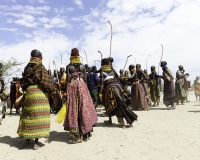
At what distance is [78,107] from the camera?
514cm

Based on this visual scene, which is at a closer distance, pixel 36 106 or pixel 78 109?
pixel 36 106

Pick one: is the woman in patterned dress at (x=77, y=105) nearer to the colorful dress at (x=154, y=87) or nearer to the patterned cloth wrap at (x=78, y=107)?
the patterned cloth wrap at (x=78, y=107)

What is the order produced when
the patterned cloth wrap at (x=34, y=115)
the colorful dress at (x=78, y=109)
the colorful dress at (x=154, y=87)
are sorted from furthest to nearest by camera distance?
the colorful dress at (x=154, y=87) < the colorful dress at (x=78, y=109) < the patterned cloth wrap at (x=34, y=115)

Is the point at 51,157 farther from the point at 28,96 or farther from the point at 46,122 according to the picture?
the point at 28,96

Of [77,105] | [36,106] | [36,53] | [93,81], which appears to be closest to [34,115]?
[36,106]

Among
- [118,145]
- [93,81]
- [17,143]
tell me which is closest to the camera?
[118,145]

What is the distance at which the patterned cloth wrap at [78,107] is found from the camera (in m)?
5.04

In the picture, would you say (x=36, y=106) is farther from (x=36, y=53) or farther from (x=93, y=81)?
(x=93, y=81)

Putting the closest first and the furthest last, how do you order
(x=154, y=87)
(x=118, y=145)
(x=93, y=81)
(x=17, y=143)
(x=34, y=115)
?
(x=34, y=115) → (x=118, y=145) → (x=17, y=143) → (x=93, y=81) → (x=154, y=87)

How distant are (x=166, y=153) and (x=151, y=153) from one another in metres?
0.30

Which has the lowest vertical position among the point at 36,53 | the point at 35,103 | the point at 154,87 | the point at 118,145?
the point at 118,145

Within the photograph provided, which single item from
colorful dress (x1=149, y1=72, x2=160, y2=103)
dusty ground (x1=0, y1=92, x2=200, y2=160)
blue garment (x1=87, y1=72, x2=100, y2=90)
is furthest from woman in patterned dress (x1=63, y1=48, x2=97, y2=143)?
colorful dress (x1=149, y1=72, x2=160, y2=103)

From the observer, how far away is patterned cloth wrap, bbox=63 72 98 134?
5043 millimetres

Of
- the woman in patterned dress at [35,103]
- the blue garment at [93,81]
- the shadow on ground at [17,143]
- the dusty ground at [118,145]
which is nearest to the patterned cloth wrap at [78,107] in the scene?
the dusty ground at [118,145]
